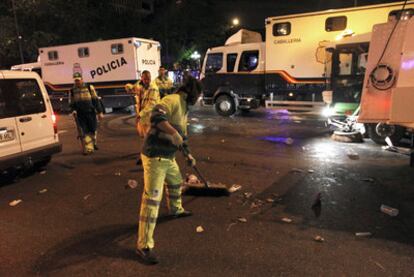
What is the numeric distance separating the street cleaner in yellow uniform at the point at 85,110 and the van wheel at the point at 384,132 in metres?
6.43

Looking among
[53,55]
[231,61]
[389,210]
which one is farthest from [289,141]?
[53,55]

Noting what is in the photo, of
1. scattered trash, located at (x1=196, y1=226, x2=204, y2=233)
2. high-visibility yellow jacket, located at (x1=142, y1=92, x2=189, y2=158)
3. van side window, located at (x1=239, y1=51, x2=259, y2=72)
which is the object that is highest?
van side window, located at (x1=239, y1=51, x2=259, y2=72)

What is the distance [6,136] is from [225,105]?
29.8ft

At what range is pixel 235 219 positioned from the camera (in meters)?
4.38

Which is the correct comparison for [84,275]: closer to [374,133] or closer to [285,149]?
[285,149]

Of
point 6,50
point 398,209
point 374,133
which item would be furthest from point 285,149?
point 6,50

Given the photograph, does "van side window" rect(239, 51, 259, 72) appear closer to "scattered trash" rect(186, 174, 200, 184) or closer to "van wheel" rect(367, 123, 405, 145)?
"van wheel" rect(367, 123, 405, 145)

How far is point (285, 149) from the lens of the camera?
8.05 metres

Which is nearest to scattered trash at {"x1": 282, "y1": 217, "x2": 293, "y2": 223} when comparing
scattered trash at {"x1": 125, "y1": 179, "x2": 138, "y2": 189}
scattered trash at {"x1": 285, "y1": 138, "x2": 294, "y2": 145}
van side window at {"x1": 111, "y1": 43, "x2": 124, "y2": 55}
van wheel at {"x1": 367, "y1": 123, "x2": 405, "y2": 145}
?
scattered trash at {"x1": 125, "y1": 179, "x2": 138, "y2": 189}

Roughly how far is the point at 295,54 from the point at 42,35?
17174mm

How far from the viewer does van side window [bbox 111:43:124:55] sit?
15703mm

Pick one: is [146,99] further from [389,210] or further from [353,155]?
[389,210]

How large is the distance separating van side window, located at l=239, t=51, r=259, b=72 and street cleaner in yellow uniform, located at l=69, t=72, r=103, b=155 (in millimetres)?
6740

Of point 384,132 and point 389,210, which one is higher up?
point 384,132
